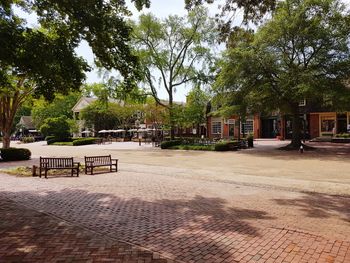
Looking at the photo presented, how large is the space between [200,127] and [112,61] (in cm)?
4452

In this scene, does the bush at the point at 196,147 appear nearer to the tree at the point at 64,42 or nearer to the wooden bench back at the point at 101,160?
the wooden bench back at the point at 101,160

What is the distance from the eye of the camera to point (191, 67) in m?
37.2

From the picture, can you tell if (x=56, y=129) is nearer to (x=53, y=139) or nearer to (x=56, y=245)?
(x=53, y=139)

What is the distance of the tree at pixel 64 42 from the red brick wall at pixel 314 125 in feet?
114

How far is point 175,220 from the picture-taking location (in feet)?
22.7

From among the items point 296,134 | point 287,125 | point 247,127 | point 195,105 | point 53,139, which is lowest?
point 53,139

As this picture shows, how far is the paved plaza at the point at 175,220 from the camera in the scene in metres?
5.11

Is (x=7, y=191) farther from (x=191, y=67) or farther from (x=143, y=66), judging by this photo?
(x=191, y=67)

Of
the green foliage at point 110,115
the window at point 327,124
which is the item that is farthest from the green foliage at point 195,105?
the green foliage at point 110,115

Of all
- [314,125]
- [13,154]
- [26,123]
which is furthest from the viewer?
[26,123]

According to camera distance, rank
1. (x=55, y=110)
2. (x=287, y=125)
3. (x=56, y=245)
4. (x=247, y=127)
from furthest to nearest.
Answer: (x=55, y=110) → (x=247, y=127) → (x=287, y=125) → (x=56, y=245)

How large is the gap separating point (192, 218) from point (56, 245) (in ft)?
9.46

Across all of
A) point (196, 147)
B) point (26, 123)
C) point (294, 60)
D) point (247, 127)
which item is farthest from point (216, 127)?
point (26, 123)

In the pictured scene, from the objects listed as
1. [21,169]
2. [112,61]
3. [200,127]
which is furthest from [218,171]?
[200,127]
